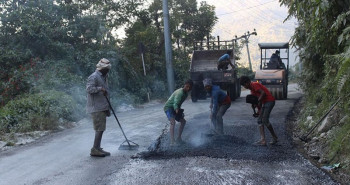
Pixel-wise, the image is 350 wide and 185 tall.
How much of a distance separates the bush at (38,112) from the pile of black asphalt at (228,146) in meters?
3.57

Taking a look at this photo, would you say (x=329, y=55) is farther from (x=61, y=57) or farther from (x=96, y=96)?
(x=61, y=57)

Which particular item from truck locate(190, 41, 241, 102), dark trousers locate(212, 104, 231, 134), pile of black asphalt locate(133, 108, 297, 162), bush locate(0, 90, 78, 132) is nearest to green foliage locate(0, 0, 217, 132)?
bush locate(0, 90, 78, 132)

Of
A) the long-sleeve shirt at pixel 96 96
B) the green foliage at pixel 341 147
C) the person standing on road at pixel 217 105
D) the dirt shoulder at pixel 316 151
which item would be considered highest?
the long-sleeve shirt at pixel 96 96

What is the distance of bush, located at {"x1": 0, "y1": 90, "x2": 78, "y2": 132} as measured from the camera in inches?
396

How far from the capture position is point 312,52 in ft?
35.7

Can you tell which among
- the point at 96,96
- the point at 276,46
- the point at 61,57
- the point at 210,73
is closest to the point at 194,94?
the point at 210,73

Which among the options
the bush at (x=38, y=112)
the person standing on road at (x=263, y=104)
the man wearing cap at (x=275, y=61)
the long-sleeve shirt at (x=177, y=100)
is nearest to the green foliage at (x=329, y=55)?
the person standing on road at (x=263, y=104)

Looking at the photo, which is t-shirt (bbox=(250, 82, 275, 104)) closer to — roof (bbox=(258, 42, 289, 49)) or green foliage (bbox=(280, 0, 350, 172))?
green foliage (bbox=(280, 0, 350, 172))

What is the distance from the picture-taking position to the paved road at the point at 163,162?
525cm

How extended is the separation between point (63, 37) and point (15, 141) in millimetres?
9459

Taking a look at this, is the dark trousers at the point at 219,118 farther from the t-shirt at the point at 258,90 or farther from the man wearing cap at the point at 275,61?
the man wearing cap at the point at 275,61

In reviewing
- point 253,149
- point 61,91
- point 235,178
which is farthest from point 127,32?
point 235,178

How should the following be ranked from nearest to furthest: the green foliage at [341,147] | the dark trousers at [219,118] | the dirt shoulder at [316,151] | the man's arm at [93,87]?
the dirt shoulder at [316,151] < the green foliage at [341,147] < the man's arm at [93,87] < the dark trousers at [219,118]

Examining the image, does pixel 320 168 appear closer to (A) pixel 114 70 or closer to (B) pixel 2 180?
(B) pixel 2 180
